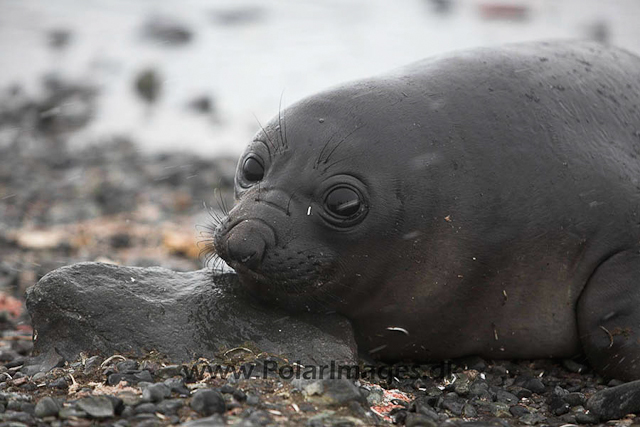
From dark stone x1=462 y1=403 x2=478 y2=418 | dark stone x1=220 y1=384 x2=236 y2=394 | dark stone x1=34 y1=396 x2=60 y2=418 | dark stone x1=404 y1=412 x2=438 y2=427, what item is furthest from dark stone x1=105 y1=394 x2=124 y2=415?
dark stone x1=462 y1=403 x2=478 y2=418

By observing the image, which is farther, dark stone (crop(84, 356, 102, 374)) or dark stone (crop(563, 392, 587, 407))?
dark stone (crop(563, 392, 587, 407))

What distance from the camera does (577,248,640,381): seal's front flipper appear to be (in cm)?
474

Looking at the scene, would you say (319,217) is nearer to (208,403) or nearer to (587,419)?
(208,403)

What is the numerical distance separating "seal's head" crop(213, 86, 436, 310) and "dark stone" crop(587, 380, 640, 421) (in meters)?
1.24

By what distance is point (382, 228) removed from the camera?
4.49 meters

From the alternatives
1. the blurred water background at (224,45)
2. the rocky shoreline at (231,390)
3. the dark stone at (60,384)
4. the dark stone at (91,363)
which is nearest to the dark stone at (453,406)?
the rocky shoreline at (231,390)

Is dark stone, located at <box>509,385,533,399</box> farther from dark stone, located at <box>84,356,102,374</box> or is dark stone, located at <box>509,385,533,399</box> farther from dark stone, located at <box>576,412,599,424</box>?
dark stone, located at <box>84,356,102,374</box>

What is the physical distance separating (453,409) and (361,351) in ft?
2.36

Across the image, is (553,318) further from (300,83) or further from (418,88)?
(300,83)

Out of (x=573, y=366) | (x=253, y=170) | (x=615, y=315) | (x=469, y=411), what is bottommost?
(x=469, y=411)

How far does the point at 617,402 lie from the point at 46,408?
8.69 ft

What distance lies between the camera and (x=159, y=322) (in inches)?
177

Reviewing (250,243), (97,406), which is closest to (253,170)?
(250,243)

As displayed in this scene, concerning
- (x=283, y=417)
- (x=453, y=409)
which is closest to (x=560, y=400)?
(x=453, y=409)
